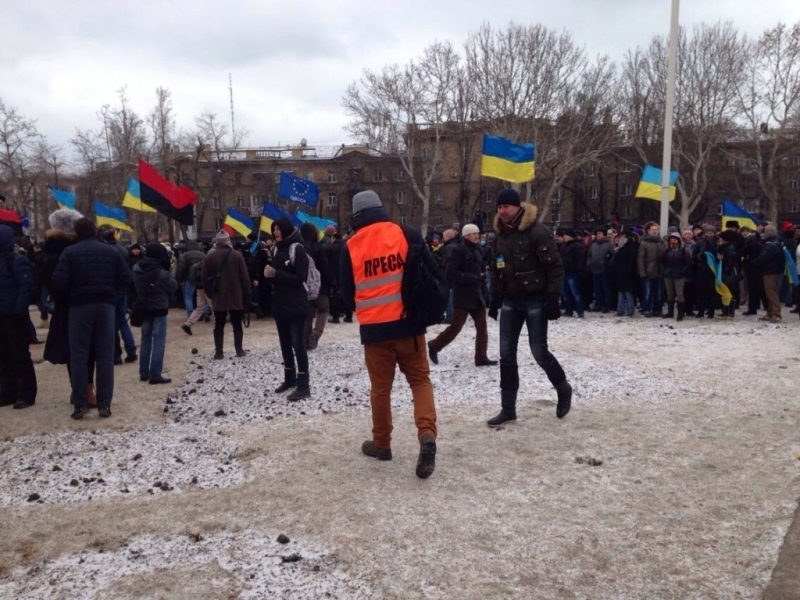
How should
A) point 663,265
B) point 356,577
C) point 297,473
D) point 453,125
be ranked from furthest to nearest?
point 453,125 → point 663,265 → point 297,473 → point 356,577

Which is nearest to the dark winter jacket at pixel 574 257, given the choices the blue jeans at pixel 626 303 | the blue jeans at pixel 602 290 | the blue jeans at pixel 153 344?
the blue jeans at pixel 602 290

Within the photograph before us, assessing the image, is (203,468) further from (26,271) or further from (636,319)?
(636,319)

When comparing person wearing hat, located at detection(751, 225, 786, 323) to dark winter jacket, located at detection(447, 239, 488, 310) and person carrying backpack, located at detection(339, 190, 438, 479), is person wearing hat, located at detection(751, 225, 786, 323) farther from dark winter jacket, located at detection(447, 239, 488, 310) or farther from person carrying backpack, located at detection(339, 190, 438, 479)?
person carrying backpack, located at detection(339, 190, 438, 479)

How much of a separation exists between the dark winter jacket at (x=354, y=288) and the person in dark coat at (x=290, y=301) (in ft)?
7.95

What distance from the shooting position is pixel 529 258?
19.5 feet

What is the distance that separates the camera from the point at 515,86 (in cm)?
4003

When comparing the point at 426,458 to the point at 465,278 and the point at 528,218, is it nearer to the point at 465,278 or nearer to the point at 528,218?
the point at 528,218

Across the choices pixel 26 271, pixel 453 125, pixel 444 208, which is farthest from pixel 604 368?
pixel 444 208

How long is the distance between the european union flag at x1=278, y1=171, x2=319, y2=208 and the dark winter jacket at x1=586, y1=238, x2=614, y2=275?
6.24 m

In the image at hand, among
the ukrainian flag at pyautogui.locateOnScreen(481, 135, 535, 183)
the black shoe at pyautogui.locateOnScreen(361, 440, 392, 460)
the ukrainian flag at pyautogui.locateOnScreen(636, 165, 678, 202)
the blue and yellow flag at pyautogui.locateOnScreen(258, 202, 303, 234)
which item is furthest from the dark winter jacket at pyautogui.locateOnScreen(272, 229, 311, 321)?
the ukrainian flag at pyautogui.locateOnScreen(636, 165, 678, 202)

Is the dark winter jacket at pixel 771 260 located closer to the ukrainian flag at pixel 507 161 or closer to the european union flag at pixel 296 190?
the ukrainian flag at pixel 507 161

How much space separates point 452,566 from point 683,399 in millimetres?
4370

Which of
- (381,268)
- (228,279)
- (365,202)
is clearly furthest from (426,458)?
(228,279)

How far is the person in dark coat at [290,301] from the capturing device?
24.7ft
